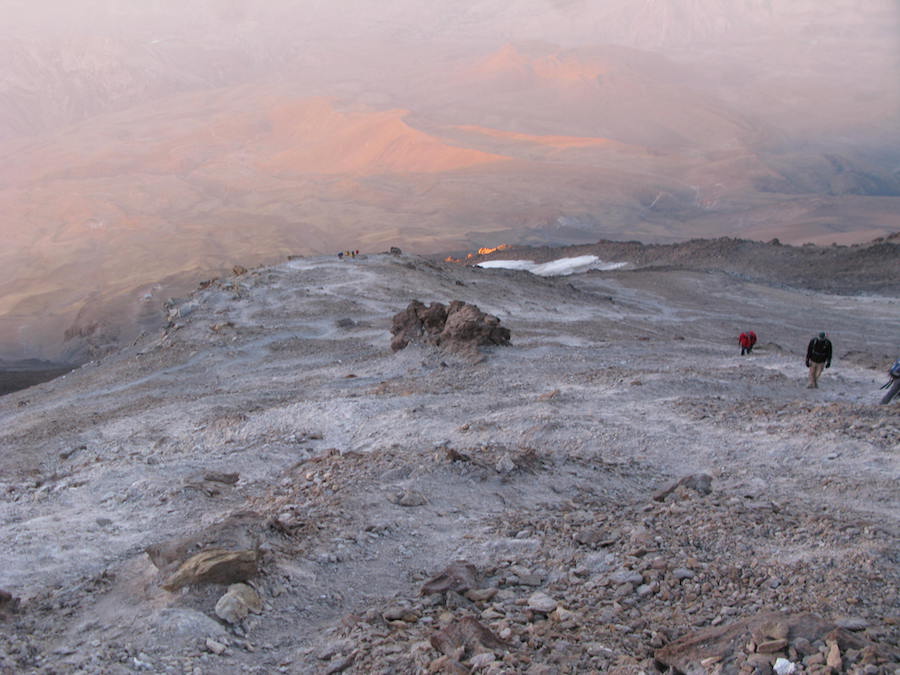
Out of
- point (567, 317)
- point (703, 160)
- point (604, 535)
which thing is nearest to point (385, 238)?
point (567, 317)

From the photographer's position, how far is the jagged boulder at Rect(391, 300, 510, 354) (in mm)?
12930

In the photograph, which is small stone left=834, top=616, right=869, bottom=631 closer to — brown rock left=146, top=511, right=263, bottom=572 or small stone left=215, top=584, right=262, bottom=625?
small stone left=215, top=584, right=262, bottom=625

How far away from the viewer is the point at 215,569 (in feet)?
14.4

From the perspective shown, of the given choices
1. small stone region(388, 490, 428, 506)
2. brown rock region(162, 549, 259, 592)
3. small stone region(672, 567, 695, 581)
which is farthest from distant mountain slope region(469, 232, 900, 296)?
brown rock region(162, 549, 259, 592)

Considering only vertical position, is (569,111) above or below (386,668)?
above

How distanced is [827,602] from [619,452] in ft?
12.2

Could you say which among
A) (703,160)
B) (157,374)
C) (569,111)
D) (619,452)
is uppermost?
(569,111)

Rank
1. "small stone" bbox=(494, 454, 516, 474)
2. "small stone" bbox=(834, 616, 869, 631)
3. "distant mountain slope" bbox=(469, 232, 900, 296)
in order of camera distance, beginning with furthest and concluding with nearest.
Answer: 1. "distant mountain slope" bbox=(469, 232, 900, 296)
2. "small stone" bbox=(494, 454, 516, 474)
3. "small stone" bbox=(834, 616, 869, 631)

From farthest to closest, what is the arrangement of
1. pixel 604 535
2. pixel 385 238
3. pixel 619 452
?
pixel 385 238 → pixel 619 452 → pixel 604 535

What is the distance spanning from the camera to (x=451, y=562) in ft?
15.9

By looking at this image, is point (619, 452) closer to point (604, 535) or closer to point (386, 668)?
point (604, 535)

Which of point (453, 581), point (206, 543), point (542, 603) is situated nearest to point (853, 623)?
point (542, 603)

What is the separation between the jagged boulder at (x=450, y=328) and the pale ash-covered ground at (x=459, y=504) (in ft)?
1.08

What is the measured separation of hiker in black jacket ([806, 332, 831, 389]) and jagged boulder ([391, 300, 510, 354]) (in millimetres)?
4994
